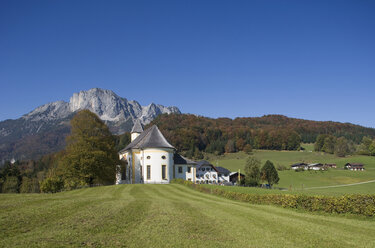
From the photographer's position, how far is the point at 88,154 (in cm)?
4131

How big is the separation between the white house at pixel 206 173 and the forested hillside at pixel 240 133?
Result: 4017 centimetres

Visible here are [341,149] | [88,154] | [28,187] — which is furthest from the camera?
[341,149]

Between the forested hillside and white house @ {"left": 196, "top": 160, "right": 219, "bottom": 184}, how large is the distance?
4017cm

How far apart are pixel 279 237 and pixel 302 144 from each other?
146 meters

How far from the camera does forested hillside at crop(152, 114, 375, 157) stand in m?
133

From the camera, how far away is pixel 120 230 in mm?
11352

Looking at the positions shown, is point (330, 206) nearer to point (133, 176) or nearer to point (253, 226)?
point (253, 226)

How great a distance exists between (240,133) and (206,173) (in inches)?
2807

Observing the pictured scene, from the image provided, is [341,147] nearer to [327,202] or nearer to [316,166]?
[316,166]

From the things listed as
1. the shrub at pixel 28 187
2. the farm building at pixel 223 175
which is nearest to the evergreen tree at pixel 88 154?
the shrub at pixel 28 187

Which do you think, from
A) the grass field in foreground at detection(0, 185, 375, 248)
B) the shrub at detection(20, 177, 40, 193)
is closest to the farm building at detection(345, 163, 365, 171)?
the grass field in foreground at detection(0, 185, 375, 248)

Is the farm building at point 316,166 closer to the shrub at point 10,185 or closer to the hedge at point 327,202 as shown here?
the hedge at point 327,202

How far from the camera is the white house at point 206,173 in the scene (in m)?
77.9

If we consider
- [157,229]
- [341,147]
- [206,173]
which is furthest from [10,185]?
[341,147]
